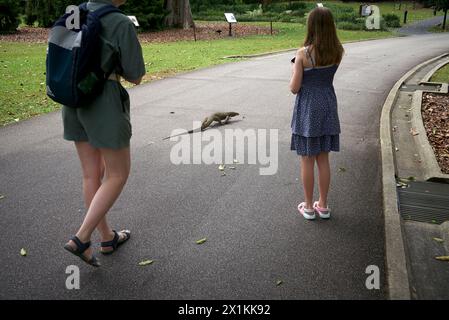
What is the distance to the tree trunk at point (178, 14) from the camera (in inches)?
1222

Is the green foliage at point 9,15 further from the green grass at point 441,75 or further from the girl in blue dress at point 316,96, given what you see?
the girl in blue dress at point 316,96

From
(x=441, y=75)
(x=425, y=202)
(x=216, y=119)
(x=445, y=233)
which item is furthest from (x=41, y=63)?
(x=445, y=233)

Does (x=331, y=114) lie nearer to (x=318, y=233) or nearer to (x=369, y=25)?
(x=318, y=233)

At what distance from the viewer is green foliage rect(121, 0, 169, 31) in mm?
28172

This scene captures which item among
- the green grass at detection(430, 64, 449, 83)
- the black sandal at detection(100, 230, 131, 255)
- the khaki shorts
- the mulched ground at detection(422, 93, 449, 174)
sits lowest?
the green grass at detection(430, 64, 449, 83)

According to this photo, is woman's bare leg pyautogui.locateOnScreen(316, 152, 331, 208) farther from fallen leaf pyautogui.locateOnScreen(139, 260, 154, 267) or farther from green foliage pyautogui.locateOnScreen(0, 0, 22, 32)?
green foliage pyautogui.locateOnScreen(0, 0, 22, 32)

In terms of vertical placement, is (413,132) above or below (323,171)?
below

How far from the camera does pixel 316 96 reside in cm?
384

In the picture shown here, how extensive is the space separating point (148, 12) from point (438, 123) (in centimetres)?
2501

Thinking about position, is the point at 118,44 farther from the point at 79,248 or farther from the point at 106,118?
the point at 79,248

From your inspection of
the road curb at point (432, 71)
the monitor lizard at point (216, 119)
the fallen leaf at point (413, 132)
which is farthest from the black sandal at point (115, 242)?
the road curb at point (432, 71)

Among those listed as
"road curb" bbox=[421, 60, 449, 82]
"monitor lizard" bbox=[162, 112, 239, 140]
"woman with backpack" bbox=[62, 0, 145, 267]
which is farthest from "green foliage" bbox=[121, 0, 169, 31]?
"woman with backpack" bbox=[62, 0, 145, 267]

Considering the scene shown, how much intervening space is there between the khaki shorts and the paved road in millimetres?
1065

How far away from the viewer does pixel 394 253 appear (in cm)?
352
